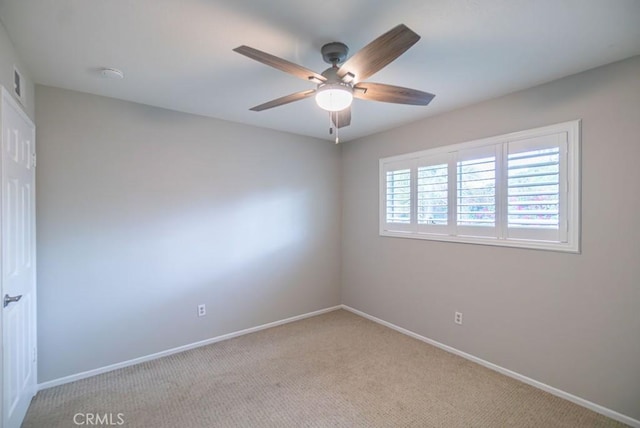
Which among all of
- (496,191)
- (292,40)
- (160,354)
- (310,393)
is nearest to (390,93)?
(292,40)

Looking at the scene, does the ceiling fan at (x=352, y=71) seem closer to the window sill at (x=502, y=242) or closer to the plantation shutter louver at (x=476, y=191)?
the plantation shutter louver at (x=476, y=191)

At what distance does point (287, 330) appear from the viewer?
12.1 feet

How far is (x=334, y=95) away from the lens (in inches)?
70.0

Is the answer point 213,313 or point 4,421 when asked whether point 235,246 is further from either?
point 4,421

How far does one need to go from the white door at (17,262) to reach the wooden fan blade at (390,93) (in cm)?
206

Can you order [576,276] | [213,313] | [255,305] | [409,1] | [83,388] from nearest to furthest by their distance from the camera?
1. [409,1]
2. [576,276]
3. [83,388]
4. [213,313]
5. [255,305]

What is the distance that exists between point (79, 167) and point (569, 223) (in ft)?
13.4

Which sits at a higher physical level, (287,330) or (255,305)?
(255,305)

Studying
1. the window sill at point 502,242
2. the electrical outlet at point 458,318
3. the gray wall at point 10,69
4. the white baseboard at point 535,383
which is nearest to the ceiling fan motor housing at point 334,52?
the gray wall at point 10,69

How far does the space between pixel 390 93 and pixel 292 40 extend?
0.68 metres

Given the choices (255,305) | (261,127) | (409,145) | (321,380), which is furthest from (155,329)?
(409,145)

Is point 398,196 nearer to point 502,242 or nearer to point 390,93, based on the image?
point 502,242

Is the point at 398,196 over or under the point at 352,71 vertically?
under

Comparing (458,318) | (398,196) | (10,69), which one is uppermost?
(10,69)
